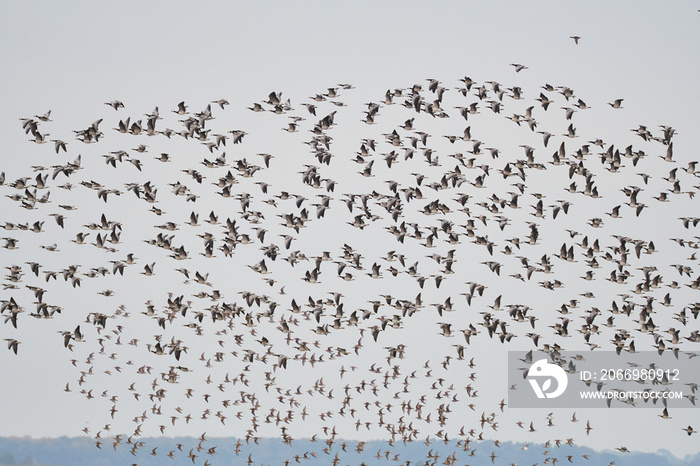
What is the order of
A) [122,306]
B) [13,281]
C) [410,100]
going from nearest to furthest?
1. [410,100]
2. [13,281]
3. [122,306]

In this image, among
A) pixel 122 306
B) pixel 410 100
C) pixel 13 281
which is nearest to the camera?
pixel 410 100

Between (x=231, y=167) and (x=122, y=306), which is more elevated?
(x=231, y=167)

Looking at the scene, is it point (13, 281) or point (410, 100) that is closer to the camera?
point (410, 100)

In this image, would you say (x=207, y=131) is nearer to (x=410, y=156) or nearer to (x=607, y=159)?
(x=410, y=156)

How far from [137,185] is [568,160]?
25.5 m

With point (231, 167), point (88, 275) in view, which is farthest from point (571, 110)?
point (88, 275)

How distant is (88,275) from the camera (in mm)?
94438

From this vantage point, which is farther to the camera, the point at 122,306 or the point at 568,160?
the point at 122,306

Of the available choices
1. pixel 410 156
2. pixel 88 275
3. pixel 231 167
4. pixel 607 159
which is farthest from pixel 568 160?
pixel 88 275

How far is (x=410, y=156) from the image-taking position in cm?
9081

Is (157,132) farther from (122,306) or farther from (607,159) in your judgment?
(607,159)

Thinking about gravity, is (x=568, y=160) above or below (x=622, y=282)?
above

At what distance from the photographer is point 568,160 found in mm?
91438

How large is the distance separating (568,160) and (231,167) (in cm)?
2012
